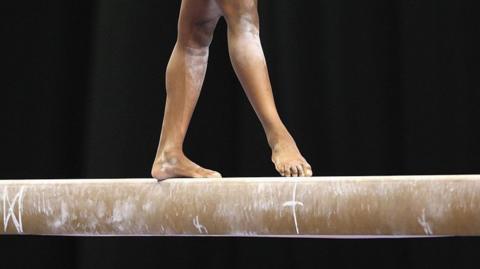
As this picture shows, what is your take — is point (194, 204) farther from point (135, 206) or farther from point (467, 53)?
point (467, 53)

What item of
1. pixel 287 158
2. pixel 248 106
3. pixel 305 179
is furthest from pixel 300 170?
pixel 248 106

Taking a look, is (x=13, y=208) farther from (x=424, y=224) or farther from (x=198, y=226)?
(x=424, y=224)

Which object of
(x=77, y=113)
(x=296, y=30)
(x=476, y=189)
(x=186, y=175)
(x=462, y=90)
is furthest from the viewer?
(x=77, y=113)

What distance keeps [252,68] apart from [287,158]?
27 cm

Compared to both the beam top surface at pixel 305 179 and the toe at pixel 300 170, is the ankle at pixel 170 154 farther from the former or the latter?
the toe at pixel 300 170

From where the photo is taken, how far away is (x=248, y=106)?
356 cm

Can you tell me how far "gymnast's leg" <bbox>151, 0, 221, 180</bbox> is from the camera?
232 centimetres

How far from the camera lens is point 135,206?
6.65 ft

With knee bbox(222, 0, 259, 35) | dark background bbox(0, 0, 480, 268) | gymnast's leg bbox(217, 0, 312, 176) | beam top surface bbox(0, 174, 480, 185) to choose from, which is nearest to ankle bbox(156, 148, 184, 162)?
beam top surface bbox(0, 174, 480, 185)

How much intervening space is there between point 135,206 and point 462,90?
1.73 meters

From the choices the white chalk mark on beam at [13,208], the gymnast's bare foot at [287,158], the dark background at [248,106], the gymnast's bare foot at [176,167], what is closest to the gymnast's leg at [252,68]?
the gymnast's bare foot at [287,158]

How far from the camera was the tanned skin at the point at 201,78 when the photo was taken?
2232mm
